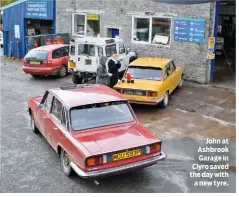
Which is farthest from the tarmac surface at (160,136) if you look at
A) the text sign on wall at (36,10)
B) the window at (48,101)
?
the text sign on wall at (36,10)

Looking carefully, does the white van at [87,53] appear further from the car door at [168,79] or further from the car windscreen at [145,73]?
the car door at [168,79]

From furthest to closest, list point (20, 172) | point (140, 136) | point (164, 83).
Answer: point (164, 83) → point (20, 172) → point (140, 136)

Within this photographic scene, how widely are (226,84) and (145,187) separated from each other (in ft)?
30.9

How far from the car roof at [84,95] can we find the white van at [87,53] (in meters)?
6.03

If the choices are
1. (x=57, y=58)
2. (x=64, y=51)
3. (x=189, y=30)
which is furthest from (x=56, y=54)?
(x=189, y=30)

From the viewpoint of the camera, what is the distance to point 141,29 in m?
17.9

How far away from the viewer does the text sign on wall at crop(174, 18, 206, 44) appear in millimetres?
15133

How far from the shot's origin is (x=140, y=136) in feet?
23.2

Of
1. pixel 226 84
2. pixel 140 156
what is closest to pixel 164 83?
pixel 226 84

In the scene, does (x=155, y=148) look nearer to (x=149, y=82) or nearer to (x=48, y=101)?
(x=48, y=101)

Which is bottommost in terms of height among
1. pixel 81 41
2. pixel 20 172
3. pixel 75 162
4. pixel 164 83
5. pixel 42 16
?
pixel 20 172

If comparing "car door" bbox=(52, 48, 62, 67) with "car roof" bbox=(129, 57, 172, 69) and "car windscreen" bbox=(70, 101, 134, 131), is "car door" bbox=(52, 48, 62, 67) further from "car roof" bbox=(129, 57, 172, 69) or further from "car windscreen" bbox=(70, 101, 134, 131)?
"car windscreen" bbox=(70, 101, 134, 131)

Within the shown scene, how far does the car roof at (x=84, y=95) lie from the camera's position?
7633 millimetres

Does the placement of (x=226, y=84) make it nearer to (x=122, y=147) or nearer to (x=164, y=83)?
(x=164, y=83)
